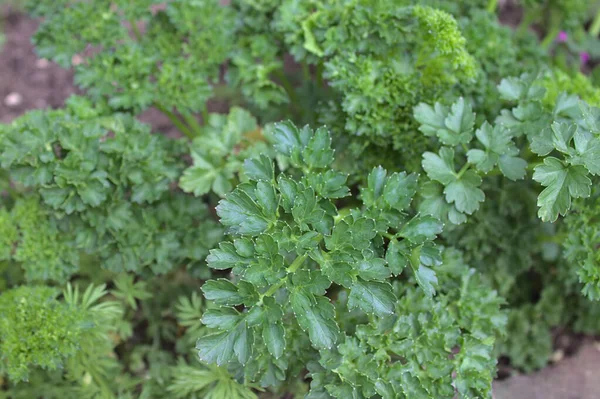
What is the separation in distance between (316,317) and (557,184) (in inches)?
32.7

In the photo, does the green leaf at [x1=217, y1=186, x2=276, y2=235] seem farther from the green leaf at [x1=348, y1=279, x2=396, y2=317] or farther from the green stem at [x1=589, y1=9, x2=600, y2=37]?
the green stem at [x1=589, y1=9, x2=600, y2=37]

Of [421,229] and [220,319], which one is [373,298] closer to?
[421,229]

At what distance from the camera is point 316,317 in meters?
1.66

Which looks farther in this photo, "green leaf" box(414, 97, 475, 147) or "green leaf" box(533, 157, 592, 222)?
"green leaf" box(414, 97, 475, 147)

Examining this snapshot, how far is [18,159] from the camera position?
2105 mm

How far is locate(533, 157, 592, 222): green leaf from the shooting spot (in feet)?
5.79

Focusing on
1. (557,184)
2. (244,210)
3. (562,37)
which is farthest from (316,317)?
(562,37)

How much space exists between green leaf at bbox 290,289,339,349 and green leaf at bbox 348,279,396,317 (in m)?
0.07

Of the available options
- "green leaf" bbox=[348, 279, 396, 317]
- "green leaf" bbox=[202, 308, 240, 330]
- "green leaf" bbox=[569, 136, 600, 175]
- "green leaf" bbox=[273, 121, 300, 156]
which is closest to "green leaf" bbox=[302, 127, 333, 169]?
"green leaf" bbox=[273, 121, 300, 156]

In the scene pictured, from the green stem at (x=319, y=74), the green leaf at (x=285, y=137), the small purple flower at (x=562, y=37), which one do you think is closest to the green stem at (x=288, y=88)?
the green stem at (x=319, y=74)

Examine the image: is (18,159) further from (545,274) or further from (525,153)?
(545,274)

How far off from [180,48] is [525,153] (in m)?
1.52

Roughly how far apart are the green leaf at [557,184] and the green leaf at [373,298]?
0.53m

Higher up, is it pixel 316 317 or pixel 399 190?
pixel 399 190
